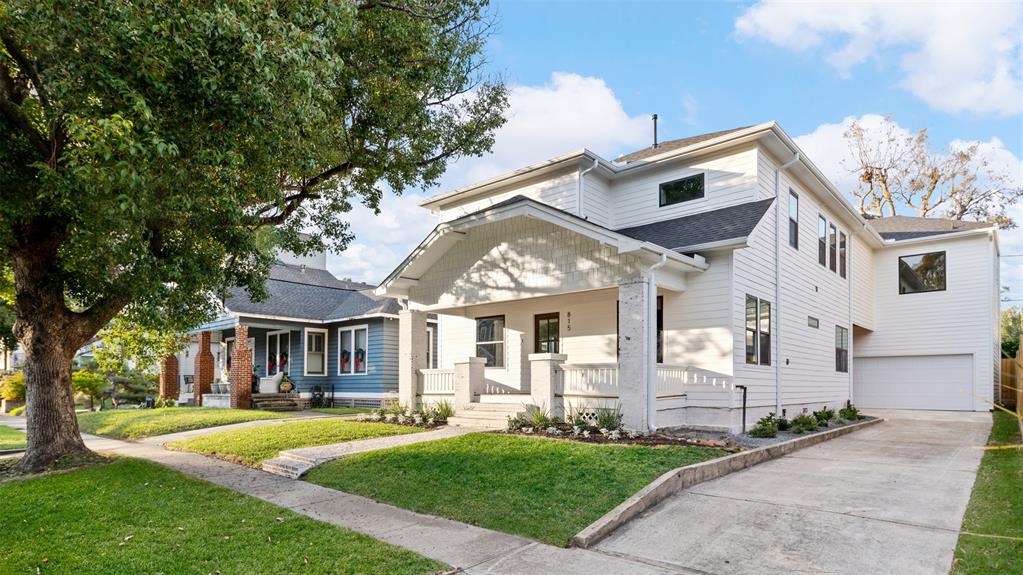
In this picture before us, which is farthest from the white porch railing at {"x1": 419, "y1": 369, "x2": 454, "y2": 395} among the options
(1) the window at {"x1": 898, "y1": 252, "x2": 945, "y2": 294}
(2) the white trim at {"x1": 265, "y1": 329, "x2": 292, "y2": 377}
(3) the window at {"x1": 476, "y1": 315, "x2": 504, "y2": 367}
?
(1) the window at {"x1": 898, "y1": 252, "x2": 945, "y2": 294}

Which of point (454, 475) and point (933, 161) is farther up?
point (933, 161)

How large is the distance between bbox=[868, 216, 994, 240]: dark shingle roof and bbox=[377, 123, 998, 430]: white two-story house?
49.7 inches

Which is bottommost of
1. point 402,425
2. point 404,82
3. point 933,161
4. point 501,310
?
point 402,425

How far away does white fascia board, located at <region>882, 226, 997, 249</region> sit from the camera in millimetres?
18781

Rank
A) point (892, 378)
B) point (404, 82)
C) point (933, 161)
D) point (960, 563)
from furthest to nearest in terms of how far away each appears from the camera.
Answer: point (933, 161) → point (892, 378) → point (404, 82) → point (960, 563)

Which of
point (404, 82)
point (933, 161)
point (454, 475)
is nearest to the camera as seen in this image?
point (454, 475)

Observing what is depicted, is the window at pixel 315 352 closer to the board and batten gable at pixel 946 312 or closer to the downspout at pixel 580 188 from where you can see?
the downspout at pixel 580 188

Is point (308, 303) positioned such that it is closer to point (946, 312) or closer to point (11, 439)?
point (11, 439)

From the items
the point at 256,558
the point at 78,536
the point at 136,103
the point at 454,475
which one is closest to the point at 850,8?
the point at 454,475

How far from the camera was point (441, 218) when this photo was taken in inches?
698

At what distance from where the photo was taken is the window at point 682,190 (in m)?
13.6

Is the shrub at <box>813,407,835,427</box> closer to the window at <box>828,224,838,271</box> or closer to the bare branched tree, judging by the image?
the window at <box>828,224,838,271</box>

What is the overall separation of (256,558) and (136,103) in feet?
13.6

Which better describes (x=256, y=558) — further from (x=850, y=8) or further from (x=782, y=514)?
(x=850, y=8)
